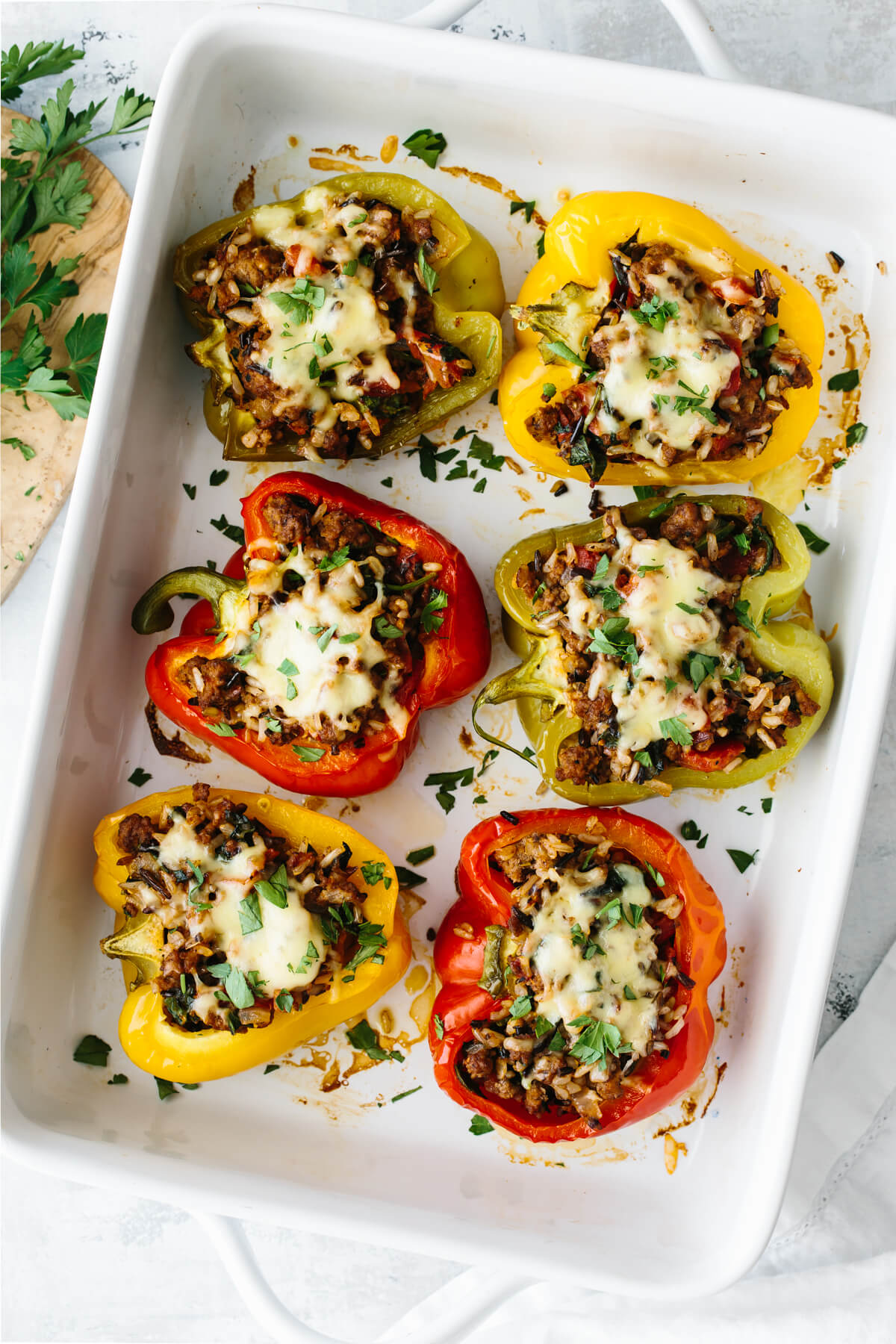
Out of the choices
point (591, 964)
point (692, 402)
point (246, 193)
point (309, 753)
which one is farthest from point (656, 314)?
point (591, 964)

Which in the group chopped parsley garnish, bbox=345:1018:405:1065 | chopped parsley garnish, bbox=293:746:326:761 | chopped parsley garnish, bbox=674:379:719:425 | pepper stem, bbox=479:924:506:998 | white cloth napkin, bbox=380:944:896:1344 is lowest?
white cloth napkin, bbox=380:944:896:1344

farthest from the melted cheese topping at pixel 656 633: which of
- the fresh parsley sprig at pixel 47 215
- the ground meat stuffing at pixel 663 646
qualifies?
the fresh parsley sprig at pixel 47 215

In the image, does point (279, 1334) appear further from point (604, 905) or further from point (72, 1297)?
point (604, 905)

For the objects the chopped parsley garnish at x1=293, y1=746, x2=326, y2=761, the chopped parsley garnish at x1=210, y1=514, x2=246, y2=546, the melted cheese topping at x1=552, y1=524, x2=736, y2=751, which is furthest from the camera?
the chopped parsley garnish at x1=210, y1=514, x2=246, y2=546

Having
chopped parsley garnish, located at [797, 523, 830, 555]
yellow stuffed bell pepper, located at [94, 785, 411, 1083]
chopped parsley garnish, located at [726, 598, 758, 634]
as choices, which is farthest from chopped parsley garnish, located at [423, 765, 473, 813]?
chopped parsley garnish, located at [797, 523, 830, 555]

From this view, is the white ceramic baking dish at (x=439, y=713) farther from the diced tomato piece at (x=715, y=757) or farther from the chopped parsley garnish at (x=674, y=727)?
the chopped parsley garnish at (x=674, y=727)

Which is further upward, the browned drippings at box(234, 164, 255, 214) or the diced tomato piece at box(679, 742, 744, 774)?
the browned drippings at box(234, 164, 255, 214)

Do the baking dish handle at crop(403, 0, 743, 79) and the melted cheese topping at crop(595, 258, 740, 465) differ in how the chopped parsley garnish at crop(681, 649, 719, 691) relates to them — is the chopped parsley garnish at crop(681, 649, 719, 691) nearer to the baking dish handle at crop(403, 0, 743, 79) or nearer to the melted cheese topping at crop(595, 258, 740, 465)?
the melted cheese topping at crop(595, 258, 740, 465)

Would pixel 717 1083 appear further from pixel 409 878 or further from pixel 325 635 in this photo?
pixel 325 635
